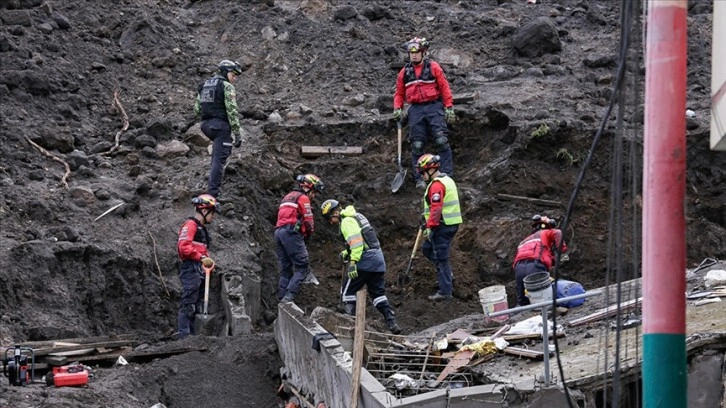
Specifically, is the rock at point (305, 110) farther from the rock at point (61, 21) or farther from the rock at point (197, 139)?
the rock at point (61, 21)

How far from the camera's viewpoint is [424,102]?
1852 centimetres

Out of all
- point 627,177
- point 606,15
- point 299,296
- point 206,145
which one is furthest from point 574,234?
point 606,15

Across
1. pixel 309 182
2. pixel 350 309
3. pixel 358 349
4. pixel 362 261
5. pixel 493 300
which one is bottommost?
pixel 350 309

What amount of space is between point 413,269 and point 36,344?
19.7 ft

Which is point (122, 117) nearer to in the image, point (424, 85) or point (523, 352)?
point (424, 85)

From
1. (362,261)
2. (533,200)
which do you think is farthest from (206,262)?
(533,200)

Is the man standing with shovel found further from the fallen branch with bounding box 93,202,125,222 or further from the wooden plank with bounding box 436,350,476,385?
the fallen branch with bounding box 93,202,125,222

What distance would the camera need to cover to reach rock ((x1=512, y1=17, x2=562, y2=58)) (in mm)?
23562

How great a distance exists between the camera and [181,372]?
14.8m

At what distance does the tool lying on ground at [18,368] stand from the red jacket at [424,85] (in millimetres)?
6946

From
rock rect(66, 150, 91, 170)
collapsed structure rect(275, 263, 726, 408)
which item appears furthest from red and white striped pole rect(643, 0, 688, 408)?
rock rect(66, 150, 91, 170)

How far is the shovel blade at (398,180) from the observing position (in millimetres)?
19703

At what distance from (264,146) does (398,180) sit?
2.27 metres

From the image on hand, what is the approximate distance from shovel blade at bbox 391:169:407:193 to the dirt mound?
211 millimetres
